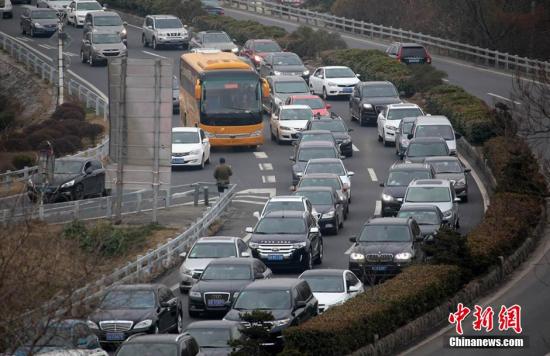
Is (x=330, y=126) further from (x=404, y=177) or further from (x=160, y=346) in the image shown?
(x=160, y=346)

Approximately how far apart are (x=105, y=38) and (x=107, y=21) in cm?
560

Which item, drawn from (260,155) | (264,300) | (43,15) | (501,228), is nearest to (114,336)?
(264,300)

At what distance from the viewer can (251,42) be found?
73.1m

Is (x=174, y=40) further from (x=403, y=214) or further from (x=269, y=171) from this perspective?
(x=403, y=214)

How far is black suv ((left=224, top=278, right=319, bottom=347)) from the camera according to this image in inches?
1099

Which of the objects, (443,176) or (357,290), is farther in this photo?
(443,176)

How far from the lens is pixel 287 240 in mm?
35969

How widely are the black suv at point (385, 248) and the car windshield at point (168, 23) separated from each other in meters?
45.6

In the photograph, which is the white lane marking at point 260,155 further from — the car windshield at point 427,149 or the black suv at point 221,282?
the black suv at point 221,282

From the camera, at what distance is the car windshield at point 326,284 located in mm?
31016

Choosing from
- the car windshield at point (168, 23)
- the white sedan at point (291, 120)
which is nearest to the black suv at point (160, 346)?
the white sedan at point (291, 120)

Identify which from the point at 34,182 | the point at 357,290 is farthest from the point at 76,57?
the point at 357,290

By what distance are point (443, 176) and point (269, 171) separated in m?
8.13

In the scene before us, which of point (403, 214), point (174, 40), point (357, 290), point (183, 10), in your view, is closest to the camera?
point (357, 290)
